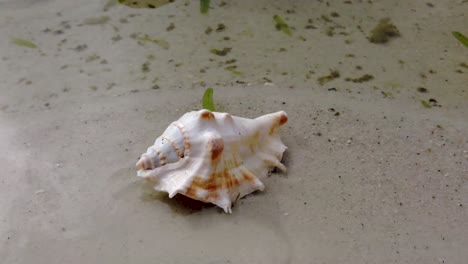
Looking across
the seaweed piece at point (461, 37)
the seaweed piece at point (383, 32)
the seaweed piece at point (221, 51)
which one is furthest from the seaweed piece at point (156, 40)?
the seaweed piece at point (461, 37)

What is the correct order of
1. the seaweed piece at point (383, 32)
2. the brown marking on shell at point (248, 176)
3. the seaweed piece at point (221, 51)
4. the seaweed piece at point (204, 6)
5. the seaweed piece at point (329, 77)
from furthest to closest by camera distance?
the seaweed piece at point (204, 6) < the seaweed piece at point (383, 32) < the seaweed piece at point (221, 51) < the seaweed piece at point (329, 77) < the brown marking on shell at point (248, 176)

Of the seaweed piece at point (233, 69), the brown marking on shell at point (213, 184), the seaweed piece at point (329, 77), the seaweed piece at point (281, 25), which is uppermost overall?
the seaweed piece at point (281, 25)

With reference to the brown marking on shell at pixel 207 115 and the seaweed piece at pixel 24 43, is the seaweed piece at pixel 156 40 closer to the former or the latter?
the seaweed piece at pixel 24 43

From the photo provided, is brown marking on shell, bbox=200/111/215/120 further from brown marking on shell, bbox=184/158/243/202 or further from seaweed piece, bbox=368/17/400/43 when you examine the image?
seaweed piece, bbox=368/17/400/43

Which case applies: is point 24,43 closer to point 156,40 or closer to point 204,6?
point 156,40

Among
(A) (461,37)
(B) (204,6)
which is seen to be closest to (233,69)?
(B) (204,6)

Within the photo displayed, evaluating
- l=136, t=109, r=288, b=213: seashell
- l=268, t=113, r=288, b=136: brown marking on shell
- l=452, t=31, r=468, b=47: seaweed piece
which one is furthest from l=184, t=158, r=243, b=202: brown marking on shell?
l=452, t=31, r=468, b=47: seaweed piece
